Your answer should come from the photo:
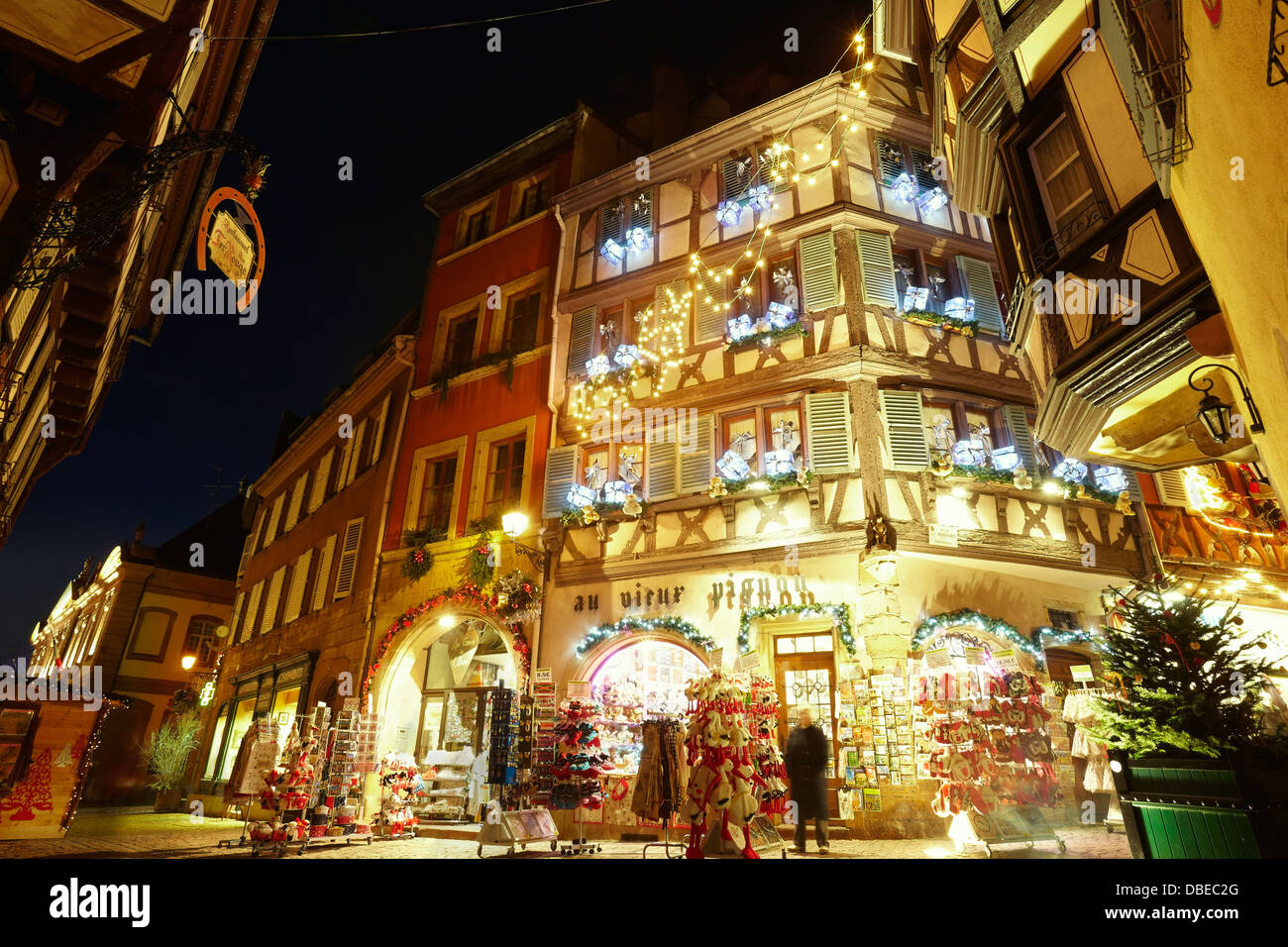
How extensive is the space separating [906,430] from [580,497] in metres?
5.53

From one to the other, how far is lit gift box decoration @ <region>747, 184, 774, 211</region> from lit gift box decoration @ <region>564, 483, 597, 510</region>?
6156 millimetres

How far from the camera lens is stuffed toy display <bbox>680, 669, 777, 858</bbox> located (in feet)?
19.8

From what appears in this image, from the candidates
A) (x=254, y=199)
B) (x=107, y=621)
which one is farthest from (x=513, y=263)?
(x=107, y=621)

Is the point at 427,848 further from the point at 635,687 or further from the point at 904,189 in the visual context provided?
the point at 904,189

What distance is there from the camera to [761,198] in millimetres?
12391

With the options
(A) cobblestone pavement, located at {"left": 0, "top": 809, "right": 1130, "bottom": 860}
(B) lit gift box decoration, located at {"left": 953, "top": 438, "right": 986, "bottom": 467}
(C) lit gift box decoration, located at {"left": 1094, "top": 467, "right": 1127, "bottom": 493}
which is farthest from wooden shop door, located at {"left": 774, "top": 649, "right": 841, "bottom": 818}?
(C) lit gift box decoration, located at {"left": 1094, "top": 467, "right": 1127, "bottom": 493}

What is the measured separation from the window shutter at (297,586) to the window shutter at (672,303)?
11.4 metres

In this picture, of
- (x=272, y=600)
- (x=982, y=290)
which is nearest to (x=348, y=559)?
(x=272, y=600)

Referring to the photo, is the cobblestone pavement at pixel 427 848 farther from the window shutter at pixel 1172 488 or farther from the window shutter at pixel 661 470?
the window shutter at pixel 1172 488

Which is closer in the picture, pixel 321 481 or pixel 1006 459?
Result: pixel 1006 459

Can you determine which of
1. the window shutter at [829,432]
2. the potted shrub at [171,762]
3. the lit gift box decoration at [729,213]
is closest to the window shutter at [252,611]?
the potted shrub at [171,762]

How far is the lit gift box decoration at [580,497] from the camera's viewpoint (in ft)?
38.7

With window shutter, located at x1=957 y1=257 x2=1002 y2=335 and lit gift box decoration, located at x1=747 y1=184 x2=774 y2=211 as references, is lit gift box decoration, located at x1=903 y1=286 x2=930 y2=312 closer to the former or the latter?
window shutter, located at x1=957 y1=257 x2=1002 y2=335
